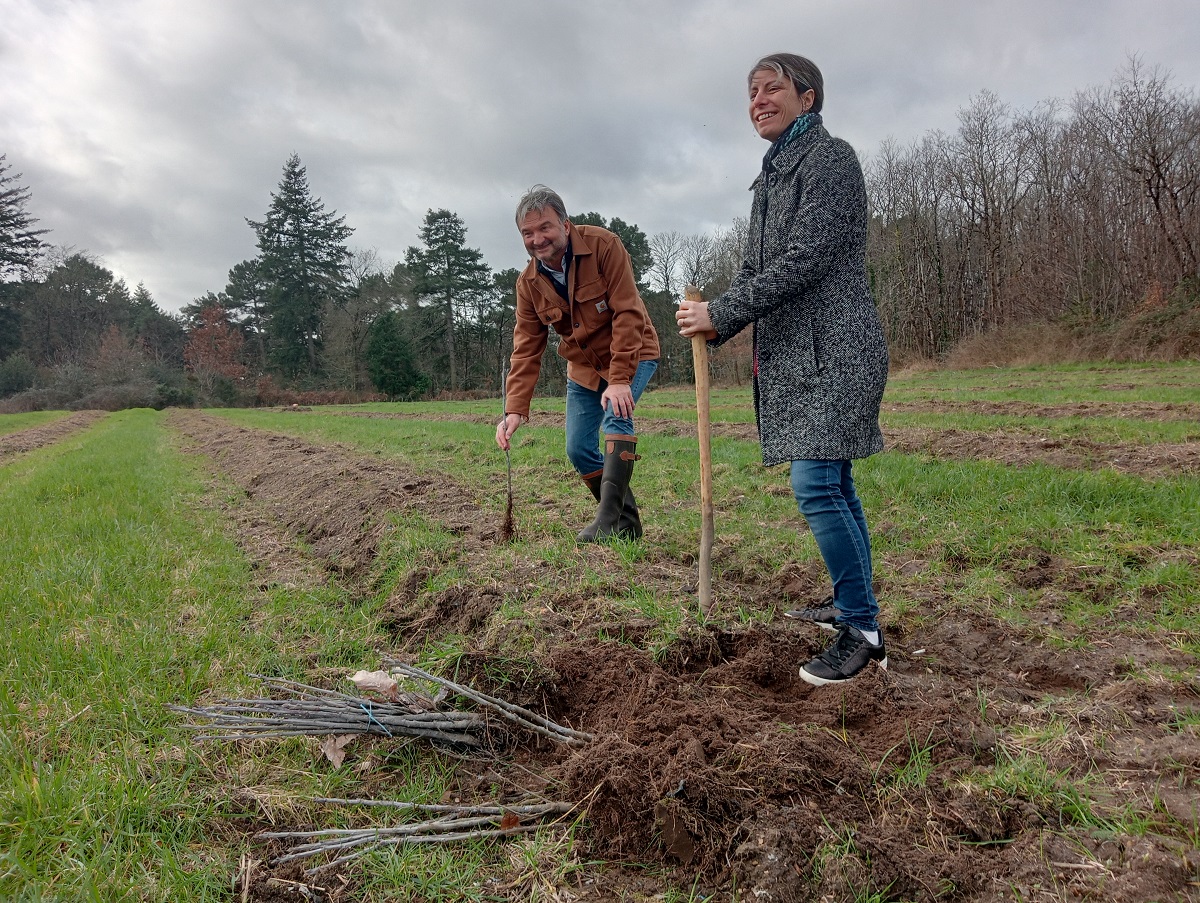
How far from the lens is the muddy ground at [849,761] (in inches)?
61.4

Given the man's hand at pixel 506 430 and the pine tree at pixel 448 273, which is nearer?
the man's hand at pixel 506 430

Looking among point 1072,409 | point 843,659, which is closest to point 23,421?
point 843,659

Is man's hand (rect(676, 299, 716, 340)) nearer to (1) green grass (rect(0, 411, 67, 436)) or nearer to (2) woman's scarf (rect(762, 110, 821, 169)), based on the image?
(2) woman's scarf (rect(762, 110, 821, 169))

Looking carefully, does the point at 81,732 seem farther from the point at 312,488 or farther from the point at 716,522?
the point at 312,488

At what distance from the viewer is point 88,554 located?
448 centimetres

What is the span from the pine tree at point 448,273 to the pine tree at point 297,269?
36.1 ft

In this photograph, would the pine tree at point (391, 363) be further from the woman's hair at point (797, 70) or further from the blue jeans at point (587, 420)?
the woman's hair at point (797, 70)


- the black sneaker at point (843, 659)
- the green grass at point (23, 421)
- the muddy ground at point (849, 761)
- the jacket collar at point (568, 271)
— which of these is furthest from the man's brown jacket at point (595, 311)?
the green grass at point (23, 421)

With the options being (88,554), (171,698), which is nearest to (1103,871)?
(171,698)

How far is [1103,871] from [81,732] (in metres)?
3.05

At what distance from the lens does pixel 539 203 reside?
12.3 feet

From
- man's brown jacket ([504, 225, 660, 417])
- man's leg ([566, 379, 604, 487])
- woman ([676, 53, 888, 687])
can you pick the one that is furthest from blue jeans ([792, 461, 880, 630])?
man's leg ([566, 379, 604, 487])

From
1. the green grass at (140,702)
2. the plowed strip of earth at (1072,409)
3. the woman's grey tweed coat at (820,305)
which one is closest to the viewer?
the green grass at (140,702)

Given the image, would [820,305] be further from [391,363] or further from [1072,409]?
[391,363]
